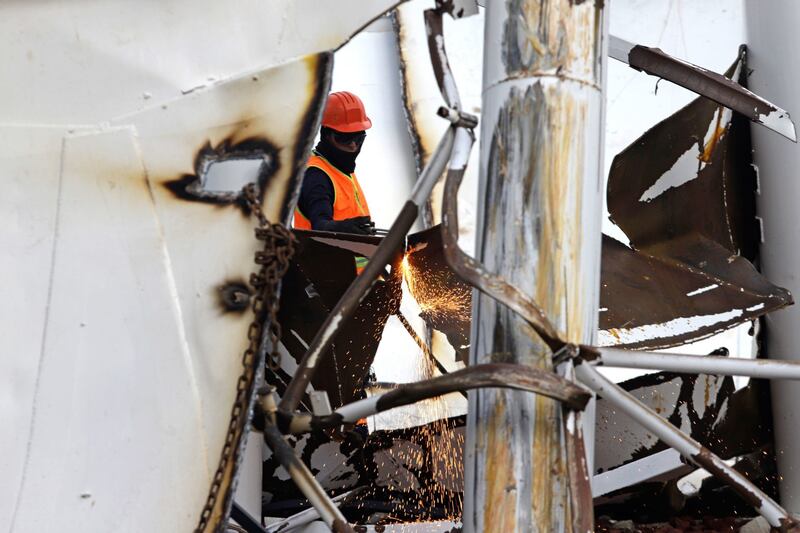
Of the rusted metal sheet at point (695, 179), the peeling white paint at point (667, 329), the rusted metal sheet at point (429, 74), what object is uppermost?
the rusted metal sheet at point (429, 74)

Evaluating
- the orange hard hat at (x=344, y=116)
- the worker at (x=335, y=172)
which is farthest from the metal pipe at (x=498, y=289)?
the orange hard hat at (x=344, y=116)

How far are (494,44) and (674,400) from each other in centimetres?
196

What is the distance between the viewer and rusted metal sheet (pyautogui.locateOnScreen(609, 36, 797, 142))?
2.90m

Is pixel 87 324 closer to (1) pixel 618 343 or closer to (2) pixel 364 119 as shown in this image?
(1) pixel 618 343

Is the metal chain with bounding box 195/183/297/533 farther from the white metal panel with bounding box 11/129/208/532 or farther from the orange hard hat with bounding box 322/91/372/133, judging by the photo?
the orange hard hat with bounding box 322/91/372/133

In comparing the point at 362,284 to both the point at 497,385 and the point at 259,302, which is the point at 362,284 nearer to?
the point at 259,302

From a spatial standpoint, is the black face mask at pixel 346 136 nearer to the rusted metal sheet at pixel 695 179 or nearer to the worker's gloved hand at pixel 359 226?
the worker's gloved hand at pixel 359 226

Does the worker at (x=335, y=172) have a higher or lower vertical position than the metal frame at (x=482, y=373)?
higher

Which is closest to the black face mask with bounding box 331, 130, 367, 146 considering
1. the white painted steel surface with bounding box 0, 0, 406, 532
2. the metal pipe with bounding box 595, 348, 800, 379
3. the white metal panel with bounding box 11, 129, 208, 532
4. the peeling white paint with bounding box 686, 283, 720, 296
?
the peeling white paint with bounding box 686, 283, 720, 296

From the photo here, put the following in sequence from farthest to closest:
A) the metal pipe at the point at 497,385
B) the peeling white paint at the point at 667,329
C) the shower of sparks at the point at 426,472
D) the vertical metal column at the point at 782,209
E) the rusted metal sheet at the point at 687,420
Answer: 1. the shower of sparks at the point at 426,472
2. the rusted metal sheet at the point at 687,420
3. the vertical metal column at the point at 782,209
4. the peeling white paint at the point at 667,329
5. the metal pipe at the point at 497,385

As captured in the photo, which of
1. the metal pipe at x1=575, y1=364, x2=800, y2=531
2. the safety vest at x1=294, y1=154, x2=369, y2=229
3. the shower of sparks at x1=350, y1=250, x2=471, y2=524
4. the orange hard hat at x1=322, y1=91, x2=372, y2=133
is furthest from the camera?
the orange hard hat at x1=322, y1=91, x2=372, y2=133

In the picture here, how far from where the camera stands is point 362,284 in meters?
2.41

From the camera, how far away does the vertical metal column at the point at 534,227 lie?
2213mm

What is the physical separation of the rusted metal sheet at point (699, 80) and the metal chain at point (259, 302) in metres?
1.13
